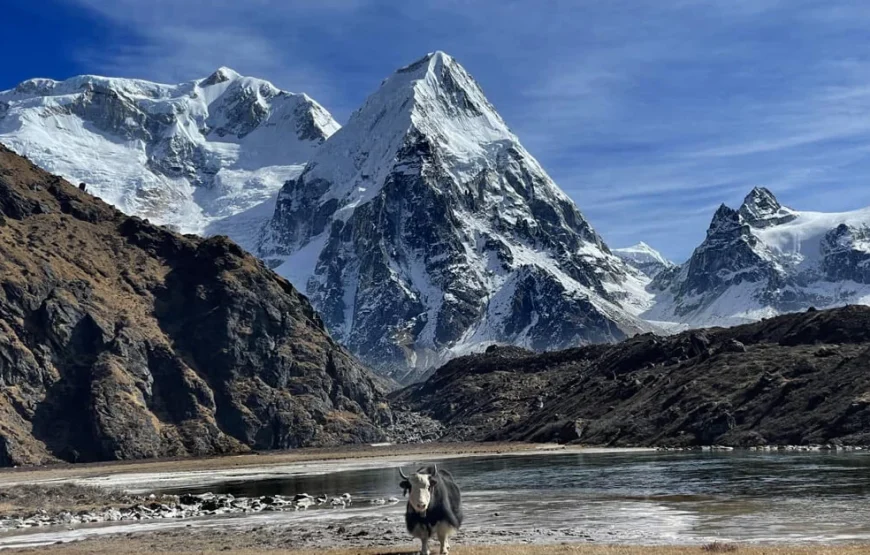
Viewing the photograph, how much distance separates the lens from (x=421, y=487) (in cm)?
3622

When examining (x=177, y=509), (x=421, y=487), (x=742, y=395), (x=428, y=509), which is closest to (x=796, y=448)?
(x=742, y=395)

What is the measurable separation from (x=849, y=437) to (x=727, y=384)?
3696cm

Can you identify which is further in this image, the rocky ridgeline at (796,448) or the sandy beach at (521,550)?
the rocky ridgeline at (796,448)

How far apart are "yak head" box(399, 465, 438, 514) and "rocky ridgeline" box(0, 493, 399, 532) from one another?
32.9m

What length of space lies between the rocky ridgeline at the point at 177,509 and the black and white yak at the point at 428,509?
107 feet

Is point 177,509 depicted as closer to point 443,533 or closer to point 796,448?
point 443,533

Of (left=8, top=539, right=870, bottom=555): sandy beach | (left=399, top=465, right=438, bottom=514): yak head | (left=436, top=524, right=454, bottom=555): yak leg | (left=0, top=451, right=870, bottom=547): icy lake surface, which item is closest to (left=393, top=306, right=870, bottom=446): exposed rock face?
(left=0, top=451, right=870, bottom=547): icy lake surface

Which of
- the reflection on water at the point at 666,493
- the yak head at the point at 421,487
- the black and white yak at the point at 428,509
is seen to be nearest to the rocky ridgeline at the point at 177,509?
the reflection on water at the point at 666,493

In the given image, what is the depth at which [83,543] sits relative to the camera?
172 ft

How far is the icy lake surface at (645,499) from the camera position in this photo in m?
45.5

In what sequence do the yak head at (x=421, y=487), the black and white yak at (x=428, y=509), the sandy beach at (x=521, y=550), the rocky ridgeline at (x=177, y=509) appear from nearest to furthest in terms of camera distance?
the sandy beach at (x=521, y=550)
the yak head at (x=421, y=487)
the black and white yak at (x=428, y=509)
the rocky ridgeline at (x=177, y=509)

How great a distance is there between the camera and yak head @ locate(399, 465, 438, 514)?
3574 cm

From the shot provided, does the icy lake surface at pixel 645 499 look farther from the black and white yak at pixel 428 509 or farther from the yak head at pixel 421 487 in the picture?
the yak head at pixel 421 487

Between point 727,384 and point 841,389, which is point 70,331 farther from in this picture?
point 841,389
